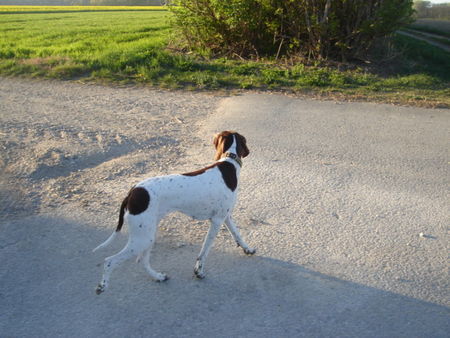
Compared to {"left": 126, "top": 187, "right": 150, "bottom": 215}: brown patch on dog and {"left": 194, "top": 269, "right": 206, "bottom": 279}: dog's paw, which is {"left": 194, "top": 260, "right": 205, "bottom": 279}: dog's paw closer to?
{"left": 194, "top": 269, "right": 206, "bottom": 279}: dog's paw

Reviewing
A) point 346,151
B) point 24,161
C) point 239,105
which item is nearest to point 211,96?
point 239,105

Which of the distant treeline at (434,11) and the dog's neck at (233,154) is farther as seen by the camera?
the distant treeline at (434,11)

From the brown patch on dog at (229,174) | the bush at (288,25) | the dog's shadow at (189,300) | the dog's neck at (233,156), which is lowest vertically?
the dog's shadow at (189,300)

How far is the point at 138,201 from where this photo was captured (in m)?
3.25

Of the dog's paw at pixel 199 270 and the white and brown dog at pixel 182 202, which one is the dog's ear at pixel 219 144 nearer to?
the white and brown dog at pixel 182 202

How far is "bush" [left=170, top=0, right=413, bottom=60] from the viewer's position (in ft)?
37.9

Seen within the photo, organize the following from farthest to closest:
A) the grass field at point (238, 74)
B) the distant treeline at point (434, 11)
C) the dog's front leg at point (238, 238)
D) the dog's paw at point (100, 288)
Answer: the distant treeline at point (434, 11) → the grass field at point (238, 74) → the dog's front leg at point (238, 238) → the dog's paw at point (100, 288)

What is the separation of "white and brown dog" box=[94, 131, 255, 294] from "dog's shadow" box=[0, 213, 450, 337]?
18 cm

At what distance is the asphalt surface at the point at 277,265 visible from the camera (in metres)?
3.17

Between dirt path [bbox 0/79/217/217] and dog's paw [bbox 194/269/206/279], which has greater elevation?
dirt path [bbox 0/79/217/217]

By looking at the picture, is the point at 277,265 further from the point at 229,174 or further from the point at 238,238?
the point at 229,174

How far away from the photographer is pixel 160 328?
311 centimetres

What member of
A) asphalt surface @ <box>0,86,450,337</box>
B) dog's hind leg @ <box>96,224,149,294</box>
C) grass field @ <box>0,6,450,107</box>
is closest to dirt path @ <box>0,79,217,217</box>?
asphalt surface @ <box>0,86,450,337</box>

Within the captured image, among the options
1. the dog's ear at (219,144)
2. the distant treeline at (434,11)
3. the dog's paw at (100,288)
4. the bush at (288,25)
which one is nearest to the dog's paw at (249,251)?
the dog's ear at (219,144)
